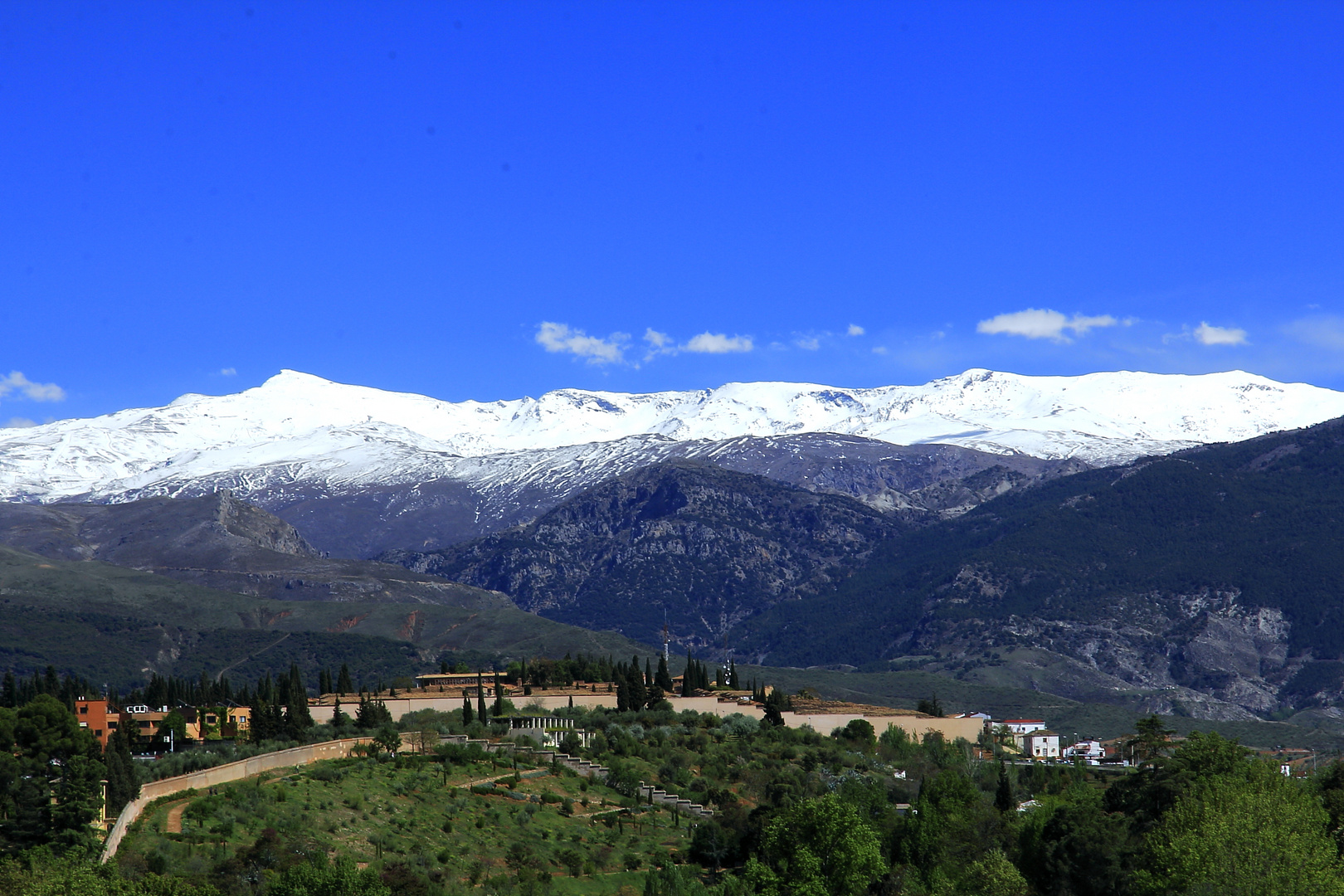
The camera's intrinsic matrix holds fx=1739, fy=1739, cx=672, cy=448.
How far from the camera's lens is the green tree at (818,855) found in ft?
320

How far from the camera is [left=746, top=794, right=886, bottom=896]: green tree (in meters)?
97.6

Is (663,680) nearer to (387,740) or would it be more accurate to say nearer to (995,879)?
(387,740)

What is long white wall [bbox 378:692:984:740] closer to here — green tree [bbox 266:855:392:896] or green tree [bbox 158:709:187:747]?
green tree [bbox 158:709:187:747]

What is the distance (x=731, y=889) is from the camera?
9462 cm

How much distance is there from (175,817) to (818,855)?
35847mm

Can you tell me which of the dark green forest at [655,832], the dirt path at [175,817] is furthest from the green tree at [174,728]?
the dirt path at [175,817]

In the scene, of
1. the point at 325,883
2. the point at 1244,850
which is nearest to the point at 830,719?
the point at 1244,850

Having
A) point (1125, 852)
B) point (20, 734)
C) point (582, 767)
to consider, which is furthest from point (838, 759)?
point (20, 734)

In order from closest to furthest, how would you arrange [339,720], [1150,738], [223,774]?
[223,774]
[339,720]
[1150,738]

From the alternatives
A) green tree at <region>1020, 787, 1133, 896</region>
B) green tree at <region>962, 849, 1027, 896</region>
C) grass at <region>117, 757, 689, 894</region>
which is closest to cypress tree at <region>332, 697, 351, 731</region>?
grass at <region>117, 757, 689, 894</region>

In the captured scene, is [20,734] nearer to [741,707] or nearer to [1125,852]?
[1125,852]

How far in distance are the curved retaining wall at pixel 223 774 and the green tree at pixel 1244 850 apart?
163 feet

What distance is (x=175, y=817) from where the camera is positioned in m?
90.8

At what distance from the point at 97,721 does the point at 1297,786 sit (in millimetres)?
93183
